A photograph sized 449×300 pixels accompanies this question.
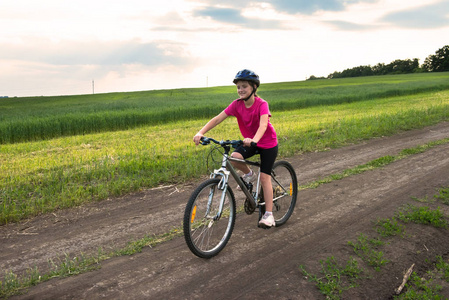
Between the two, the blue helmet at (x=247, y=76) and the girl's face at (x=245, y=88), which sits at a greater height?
the blue helmet at (x=247, y=76)

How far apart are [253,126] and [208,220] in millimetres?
1359

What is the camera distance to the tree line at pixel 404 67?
355 ft

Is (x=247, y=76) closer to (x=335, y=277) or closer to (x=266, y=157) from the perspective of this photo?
(x=266, y=157)

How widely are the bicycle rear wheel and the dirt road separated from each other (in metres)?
0.17

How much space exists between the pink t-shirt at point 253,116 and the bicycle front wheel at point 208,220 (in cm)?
88

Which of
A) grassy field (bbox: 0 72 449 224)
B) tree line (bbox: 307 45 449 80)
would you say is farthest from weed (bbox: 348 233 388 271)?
tree line (bbox: 307 45 449 80)

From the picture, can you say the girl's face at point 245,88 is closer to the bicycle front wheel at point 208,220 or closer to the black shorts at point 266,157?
the black shorts at point 266,157

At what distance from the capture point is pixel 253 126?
503 cm

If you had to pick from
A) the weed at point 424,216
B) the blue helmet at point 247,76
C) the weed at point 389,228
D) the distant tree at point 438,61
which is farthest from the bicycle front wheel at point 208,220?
the distant tree at point 438,61

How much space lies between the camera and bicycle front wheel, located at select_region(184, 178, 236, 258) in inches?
168

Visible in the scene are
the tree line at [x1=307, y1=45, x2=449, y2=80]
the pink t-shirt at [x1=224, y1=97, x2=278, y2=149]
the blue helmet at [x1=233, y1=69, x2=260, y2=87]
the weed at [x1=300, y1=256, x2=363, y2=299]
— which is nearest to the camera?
the weed at [x1=300, y1=256, x2=363, y2=299]

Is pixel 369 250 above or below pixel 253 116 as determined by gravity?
below

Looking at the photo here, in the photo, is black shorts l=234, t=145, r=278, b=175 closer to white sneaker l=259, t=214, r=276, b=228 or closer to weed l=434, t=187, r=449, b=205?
white sneaker l=259, t=214, r=276, b=228

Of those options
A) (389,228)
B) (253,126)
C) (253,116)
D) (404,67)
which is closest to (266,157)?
(253,126)
